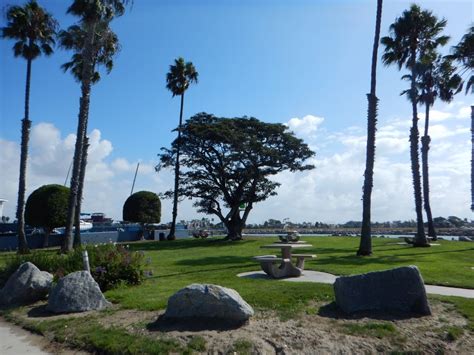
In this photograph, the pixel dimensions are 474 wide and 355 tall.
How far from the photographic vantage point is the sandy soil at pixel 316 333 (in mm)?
6809

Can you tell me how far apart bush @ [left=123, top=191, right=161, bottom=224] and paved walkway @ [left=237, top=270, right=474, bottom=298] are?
30.1m

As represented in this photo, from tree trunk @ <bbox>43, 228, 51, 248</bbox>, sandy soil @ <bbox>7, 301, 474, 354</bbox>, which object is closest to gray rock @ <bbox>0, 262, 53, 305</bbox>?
sandy soil @ <bbox>7, 301, 474, 354</bbox>

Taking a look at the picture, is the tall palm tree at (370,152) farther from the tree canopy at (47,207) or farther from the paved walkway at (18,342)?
the tree canopy at (47,207)

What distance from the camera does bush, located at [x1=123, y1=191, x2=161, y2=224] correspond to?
4281 centimetres

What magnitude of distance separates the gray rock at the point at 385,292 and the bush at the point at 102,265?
18.6ft

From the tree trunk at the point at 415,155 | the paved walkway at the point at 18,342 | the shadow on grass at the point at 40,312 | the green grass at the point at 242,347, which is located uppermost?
the tree trunk at the point at 415,155

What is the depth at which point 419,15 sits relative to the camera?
27.4 m

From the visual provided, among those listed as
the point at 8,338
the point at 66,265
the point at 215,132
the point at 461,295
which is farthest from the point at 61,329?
the point at 215,132

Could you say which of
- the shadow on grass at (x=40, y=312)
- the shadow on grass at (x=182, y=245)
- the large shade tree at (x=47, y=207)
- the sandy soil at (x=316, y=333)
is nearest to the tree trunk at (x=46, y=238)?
the large shade tree at (x=47, y=207)

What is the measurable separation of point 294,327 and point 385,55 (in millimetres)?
24081

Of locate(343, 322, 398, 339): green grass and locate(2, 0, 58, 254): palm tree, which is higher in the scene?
locate(2, 0, 58, 254): palm tree

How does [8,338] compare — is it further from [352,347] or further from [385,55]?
[385,55]

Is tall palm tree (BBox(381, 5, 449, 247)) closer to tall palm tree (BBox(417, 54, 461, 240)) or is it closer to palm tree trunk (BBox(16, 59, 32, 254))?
tall palm tree (BBox(417, 54, 461, 240))

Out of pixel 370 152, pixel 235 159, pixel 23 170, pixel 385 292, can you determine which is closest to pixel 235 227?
pixel 235 159
